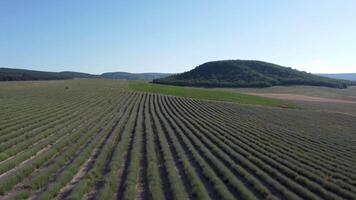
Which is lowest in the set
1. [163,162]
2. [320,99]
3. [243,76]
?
[320,99]

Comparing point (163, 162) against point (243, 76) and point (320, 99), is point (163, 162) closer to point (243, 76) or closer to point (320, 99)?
point (320, 99)

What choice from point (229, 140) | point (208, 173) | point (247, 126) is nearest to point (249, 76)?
point (247, 126)

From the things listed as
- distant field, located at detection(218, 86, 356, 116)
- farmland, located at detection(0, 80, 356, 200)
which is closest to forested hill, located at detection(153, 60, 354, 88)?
distant field, located at detection(218, 86, 356, 116)

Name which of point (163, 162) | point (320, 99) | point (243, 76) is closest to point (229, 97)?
point (320, 99)

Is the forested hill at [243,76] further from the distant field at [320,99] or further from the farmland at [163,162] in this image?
the farmland at [163,162]

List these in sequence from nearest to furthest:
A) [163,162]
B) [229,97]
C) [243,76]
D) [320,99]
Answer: [163,162], [229,97], [320,99], [243,76]

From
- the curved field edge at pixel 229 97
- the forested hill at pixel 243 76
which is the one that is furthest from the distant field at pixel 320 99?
the forested hill at pixel 243 76

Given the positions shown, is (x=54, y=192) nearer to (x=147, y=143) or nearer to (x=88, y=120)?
(x=147, y=143)

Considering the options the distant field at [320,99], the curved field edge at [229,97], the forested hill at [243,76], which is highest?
the forested hill at [243,76]
